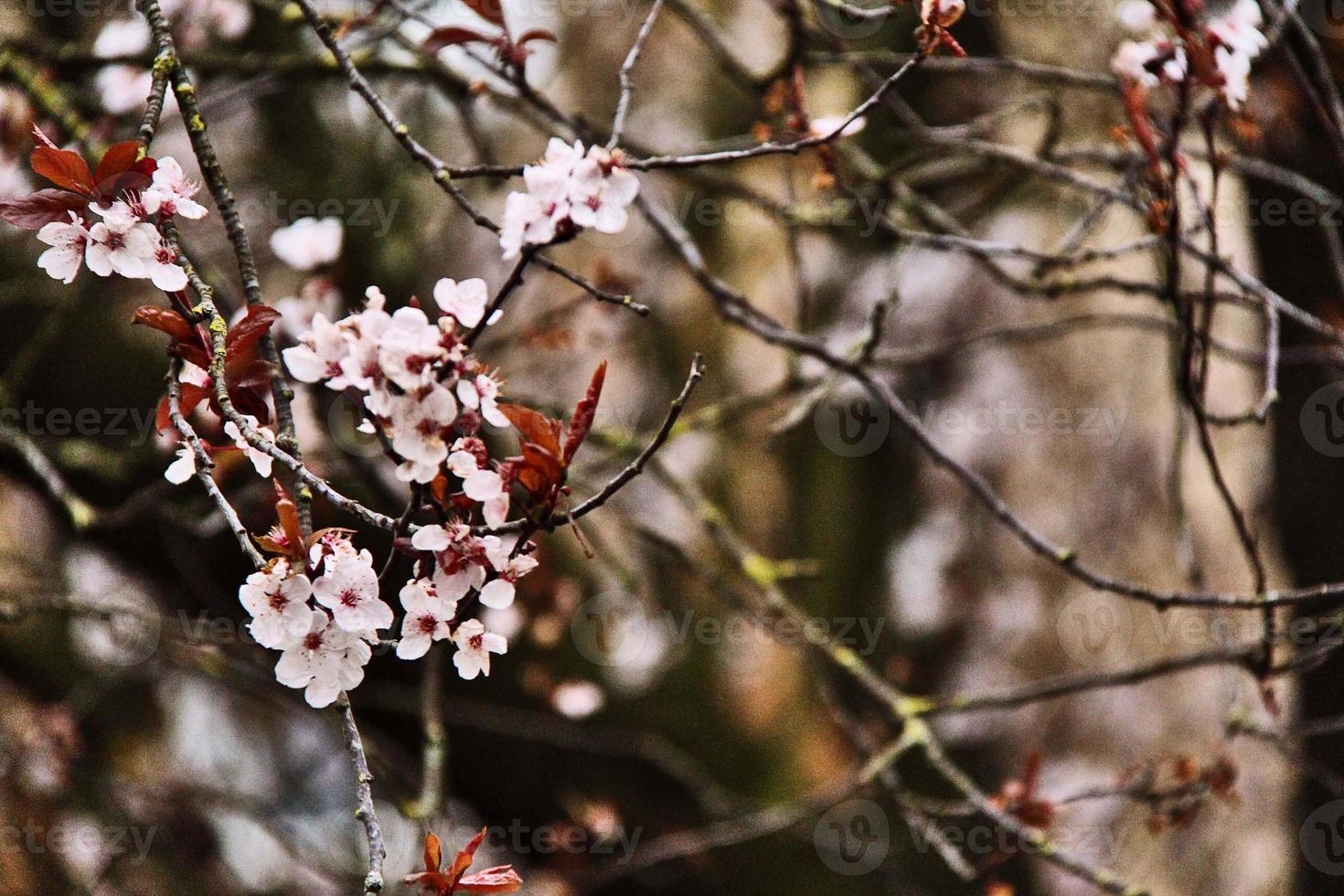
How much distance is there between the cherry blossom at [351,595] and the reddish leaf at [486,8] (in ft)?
2.20

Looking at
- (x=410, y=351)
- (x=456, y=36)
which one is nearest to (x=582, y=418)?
(x=410, y=351)

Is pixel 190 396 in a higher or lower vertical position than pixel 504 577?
higher

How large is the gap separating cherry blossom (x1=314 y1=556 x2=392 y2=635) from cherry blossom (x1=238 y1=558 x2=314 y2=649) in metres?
0.01

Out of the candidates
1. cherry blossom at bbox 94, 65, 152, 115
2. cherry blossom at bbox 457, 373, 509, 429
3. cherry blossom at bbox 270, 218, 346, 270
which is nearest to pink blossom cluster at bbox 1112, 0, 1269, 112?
cherry blossom at bbox 457, 373, 509, 429

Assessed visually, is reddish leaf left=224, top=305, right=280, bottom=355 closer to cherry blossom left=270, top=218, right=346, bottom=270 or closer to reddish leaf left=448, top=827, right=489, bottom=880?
reddish leaf left=448, top=827, right=489, bottom=880

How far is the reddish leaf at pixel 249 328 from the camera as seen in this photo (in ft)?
2.89

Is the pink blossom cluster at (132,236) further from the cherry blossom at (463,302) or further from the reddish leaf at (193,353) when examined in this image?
the cherry blossom at (463,302)

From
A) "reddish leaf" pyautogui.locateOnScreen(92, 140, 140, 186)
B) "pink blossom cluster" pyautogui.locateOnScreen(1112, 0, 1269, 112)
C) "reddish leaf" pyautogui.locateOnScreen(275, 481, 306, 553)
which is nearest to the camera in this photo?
"reddish leaf" pyautogui.locateOnScreen(275, 481, 306, 553)

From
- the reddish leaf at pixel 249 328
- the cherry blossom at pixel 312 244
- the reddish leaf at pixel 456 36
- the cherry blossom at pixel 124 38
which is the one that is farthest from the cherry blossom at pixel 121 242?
the cherry blossom at pixel 124 38

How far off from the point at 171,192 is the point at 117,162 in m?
0.05

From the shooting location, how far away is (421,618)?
2.89ft

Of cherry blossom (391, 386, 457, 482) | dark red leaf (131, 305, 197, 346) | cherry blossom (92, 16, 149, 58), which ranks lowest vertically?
cherry blossom (391, 386, 457, 482)

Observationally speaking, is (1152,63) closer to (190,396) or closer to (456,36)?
(456,36)

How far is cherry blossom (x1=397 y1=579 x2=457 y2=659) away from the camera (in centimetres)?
86
